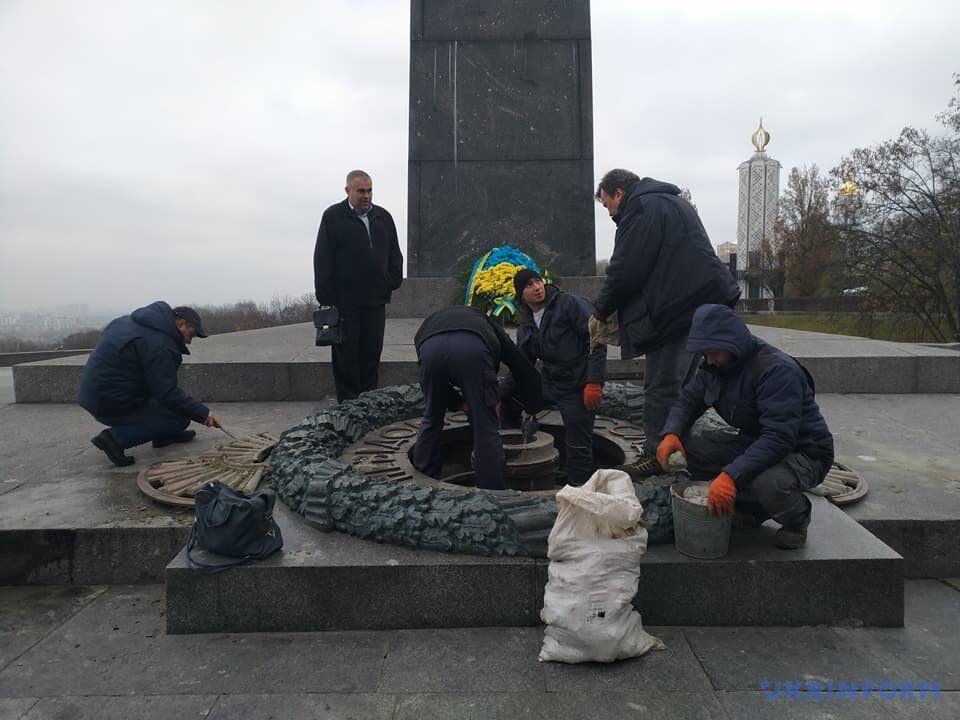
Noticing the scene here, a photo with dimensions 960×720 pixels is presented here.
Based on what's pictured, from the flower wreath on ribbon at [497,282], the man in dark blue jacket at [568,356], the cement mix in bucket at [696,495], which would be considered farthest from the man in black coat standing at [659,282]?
the flower wreath on ribbon at [497,282]

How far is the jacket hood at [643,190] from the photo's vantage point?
360 centimetres

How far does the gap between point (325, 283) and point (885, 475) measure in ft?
13.0

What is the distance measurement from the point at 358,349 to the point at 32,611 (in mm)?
2978

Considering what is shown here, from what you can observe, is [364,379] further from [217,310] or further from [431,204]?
[217,310]

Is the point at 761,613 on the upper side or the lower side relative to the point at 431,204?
lower

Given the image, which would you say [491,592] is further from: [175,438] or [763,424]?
[175,438]

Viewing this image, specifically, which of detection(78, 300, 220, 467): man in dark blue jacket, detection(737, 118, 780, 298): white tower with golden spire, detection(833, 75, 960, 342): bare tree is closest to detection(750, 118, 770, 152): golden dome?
detection(737, 118, 780, 298): white tower with golden spire

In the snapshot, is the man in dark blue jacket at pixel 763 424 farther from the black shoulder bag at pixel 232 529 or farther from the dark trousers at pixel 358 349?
the dark trousers at pixel 358 349

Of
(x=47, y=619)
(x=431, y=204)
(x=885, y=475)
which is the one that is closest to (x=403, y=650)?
(x=47, y=619)

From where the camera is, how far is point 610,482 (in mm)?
2512

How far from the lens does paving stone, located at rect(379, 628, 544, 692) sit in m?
2.31

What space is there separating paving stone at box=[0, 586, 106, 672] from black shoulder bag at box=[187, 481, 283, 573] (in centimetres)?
70

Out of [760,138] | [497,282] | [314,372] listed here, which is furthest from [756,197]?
[314,372]

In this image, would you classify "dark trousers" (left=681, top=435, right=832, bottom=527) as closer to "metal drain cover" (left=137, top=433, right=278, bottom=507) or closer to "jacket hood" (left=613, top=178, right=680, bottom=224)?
"jacket hood" (left=613, top=178, right=680, bottom=224)
